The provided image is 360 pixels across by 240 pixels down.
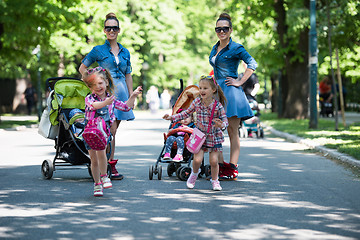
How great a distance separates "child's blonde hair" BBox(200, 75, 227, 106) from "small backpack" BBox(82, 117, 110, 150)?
4.40ft

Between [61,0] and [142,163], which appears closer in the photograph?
[142,163]

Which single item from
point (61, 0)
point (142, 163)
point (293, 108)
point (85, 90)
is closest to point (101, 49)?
point (85, 90)

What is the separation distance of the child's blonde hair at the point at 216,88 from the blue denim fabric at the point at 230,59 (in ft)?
1.98

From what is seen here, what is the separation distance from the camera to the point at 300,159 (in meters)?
12.5

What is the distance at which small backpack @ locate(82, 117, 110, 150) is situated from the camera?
A: 26.4ft

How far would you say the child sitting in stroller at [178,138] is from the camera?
9373 mm

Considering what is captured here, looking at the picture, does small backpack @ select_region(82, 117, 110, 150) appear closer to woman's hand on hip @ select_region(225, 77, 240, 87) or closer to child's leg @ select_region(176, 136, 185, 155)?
child's leg @ select_region(176, 136, 185, 155)

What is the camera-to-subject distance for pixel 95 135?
8.03 metres

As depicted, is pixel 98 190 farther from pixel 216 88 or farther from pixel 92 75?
pixel 216 88

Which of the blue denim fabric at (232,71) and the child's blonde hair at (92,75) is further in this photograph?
the blue denim fabric at (232,71)

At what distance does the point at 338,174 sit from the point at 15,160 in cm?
569

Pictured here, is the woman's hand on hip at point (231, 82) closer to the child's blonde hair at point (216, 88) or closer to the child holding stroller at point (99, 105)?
the child's blonde hair at point (216, 88)

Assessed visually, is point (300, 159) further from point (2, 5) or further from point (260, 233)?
point (2, 5)

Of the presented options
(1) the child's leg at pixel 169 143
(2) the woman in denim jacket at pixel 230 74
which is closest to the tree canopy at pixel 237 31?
(2) the woman in denim jacket at pixel 230 74
